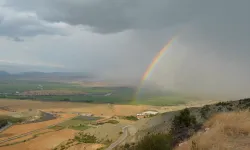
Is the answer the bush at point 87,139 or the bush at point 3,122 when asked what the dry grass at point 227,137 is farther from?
the bush at point 3,122

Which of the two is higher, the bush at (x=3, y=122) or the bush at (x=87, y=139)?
the bush at (x=3, y=122)

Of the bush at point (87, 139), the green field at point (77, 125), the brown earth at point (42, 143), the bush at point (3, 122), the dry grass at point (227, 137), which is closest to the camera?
the dry grass at point (227, 137)

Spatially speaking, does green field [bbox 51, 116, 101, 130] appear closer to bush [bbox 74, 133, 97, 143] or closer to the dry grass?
bush [bbox 74, 133, 97, 143]

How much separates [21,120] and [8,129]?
16.6 metres

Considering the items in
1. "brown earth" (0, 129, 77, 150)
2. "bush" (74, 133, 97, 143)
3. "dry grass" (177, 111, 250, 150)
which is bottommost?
"brown earth" (0, 129, 77, 150)

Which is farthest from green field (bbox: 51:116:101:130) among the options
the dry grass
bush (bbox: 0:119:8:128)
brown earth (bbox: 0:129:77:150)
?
the dry grass

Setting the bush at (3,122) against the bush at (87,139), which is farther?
the bush at (3,122)

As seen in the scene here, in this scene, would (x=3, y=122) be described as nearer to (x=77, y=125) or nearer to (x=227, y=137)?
(x=77, y=125)

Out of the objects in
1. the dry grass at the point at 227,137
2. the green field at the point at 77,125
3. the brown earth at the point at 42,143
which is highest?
the dry grass at the point at 227,137

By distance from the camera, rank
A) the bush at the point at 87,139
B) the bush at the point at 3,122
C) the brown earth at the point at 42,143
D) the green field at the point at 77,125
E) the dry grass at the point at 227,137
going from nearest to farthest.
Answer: the dry grass at the point at 227,137, the bush at the point at 87,139, the brown earth at the point at 42,143, the green field at the point at 77,125, the bush at the point at 3,122

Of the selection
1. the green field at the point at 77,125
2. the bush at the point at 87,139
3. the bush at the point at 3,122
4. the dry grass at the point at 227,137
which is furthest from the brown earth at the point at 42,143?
the dry grass at the point at 227,137

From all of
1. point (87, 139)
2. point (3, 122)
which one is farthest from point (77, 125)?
point (87, 139)

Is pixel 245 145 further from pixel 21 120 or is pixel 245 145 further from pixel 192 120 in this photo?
pixel 21 120

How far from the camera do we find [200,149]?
36.2 feet
